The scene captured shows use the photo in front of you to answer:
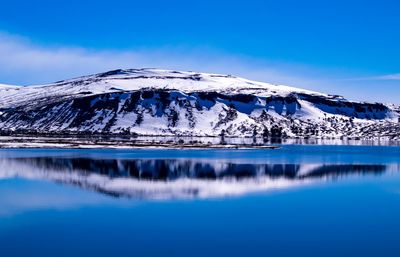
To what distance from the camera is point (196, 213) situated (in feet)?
115

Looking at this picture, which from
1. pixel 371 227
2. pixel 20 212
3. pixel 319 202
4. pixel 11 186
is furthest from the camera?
pixel 11 186

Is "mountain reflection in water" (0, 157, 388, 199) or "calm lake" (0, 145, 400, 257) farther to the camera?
"mountain reflection in water" (0, 157, 388, 199)

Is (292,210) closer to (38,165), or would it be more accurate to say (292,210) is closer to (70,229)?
(70,229)

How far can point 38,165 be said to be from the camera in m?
68.8

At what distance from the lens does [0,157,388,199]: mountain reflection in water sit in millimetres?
46781

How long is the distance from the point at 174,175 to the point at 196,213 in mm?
24240

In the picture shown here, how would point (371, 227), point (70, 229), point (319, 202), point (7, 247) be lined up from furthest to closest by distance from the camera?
1. point (319, 202)
2. point (371, 227)
3. point (70, 229)
4. point (7, 247)

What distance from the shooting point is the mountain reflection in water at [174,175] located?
4678 cm

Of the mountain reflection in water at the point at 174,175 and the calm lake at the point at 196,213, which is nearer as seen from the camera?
the calm lake at the point at 196,213

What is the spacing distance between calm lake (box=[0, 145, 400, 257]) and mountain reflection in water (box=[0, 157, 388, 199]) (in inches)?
4.8

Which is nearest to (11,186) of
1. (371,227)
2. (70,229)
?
(70,229)

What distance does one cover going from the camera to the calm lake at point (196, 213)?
25906 millimetres

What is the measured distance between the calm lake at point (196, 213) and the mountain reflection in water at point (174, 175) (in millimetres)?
121

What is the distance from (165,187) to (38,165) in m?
27.1
